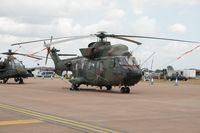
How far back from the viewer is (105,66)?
2861 cm

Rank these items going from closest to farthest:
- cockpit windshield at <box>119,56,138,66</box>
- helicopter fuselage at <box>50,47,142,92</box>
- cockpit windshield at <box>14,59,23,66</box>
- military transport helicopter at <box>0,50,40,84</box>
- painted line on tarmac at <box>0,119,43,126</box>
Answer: painted line on tarmac at <box>0,119,43,126</box>
helicopter fuselage at <box>50,47,142,92</box>
cockpit windshield at <box>119,56,138,66</box>
military transport helicopter at <box>0,50,40,84</box>
cockpit windshield at <box>14,59,23,66</box>

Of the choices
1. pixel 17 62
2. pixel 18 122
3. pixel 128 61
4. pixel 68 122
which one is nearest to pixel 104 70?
pixel 128 61

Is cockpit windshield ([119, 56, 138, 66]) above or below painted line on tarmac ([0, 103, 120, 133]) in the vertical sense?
above

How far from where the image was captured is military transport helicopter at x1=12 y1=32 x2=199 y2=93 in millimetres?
27047

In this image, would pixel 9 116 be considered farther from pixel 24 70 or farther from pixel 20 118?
pixel 24 70

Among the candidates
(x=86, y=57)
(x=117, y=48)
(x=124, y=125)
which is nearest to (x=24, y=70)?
(x=86, y=57)

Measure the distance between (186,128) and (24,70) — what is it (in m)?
32.8

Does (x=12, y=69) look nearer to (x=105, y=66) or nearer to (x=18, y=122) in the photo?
(x=105, y=66)

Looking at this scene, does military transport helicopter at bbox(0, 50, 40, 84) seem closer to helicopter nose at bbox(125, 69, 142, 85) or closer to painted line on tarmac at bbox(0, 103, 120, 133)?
helicopter nose at bbox(125, 69, 142, 85)

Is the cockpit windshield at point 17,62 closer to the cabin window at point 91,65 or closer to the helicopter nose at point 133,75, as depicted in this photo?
the cabin window at point 91,65

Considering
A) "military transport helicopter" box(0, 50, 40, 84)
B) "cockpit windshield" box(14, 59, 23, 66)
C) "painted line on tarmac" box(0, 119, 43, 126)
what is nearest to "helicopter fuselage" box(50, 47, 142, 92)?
"military transport helicopter" box(0, 50, 40, 84)

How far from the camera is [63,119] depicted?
1255 centimetres

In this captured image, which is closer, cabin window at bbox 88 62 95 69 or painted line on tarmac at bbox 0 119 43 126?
painted line on tarmac at bbox 0 119 43 126

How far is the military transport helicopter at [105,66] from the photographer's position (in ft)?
88.7
